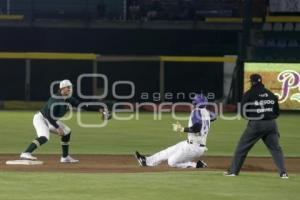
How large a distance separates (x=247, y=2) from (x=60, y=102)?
18.3 metres

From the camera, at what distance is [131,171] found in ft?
44.7

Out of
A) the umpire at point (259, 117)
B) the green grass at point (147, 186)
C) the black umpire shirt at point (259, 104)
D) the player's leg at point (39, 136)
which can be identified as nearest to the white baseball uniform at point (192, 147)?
the green grass at point (147, 186)

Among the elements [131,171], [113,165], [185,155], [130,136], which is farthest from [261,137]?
[130,136]

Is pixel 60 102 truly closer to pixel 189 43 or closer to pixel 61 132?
pixel 61 132

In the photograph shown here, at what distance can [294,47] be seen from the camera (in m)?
35.7

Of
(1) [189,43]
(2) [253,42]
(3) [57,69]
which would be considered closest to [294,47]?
(2) [253,42]

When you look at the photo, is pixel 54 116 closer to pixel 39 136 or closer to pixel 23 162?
pixel 39 136

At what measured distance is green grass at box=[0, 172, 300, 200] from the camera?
397 inches

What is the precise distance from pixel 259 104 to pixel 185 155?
2592 mm

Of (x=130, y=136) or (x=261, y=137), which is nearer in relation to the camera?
(x=261, y=137)

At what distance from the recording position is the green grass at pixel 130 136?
18.7 m

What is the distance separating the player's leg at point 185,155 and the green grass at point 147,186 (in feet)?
4.05

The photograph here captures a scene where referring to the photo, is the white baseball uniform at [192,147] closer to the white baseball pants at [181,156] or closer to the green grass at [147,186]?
the white baseball pants at [181,156]

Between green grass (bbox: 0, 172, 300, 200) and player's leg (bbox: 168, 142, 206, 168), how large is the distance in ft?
4.05
